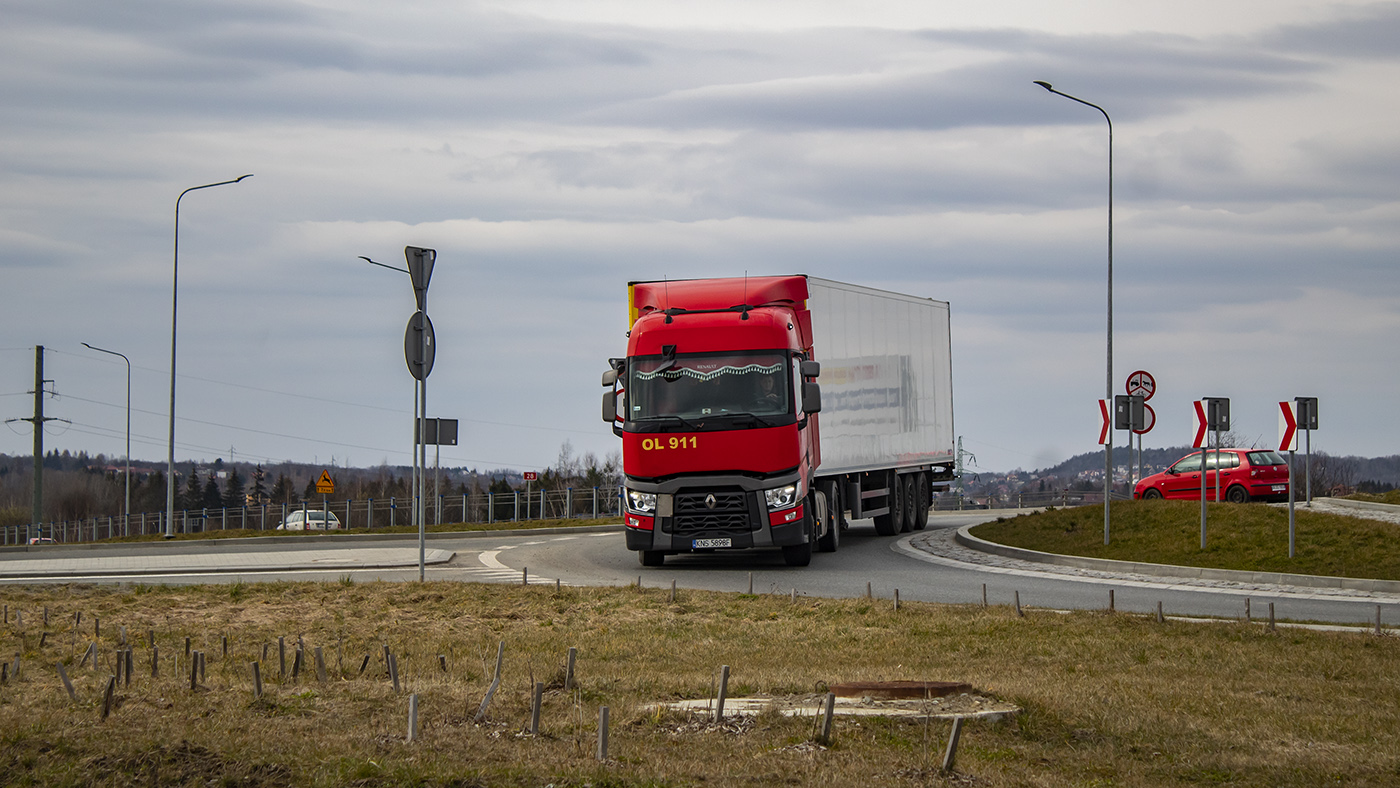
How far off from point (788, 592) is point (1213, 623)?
5.36 m

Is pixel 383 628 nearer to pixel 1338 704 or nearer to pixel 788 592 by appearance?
pixel 788 592

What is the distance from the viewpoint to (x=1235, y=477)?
32.1 metres

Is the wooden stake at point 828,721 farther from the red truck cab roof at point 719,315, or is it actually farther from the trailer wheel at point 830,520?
the trailer wheel at point 830,520

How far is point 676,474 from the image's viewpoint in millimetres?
19000

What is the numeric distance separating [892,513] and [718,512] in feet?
32.2

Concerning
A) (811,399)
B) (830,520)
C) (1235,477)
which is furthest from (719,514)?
(1235,477)

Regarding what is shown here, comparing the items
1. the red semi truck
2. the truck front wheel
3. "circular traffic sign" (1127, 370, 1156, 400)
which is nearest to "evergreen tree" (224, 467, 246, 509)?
"circular traffic sign" (1127, 370, 1156, 400)

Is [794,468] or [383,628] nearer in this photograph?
[383,628]

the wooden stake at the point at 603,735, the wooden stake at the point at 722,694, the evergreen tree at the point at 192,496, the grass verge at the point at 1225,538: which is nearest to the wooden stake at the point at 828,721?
the wooden stake at the point at 722,694

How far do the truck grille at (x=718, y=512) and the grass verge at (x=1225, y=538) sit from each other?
6.63 meters

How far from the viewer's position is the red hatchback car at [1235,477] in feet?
105

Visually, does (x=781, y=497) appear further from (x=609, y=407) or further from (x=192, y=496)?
(x=192, y=496)

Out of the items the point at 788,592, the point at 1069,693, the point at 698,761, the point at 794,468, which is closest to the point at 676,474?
the point at 794,468

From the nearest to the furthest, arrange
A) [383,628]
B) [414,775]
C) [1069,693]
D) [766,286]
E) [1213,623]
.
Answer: [414,775], [1069,693], [383,628], [1213,623], [766,286]
